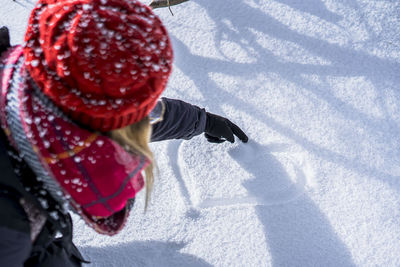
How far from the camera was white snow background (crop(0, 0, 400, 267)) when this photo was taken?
3.50 feet

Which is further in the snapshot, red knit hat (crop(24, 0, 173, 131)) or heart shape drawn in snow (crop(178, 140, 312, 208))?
heart shape drawn in snow (crop(178, 140, 312, 208))

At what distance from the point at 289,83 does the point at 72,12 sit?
0.91 metres

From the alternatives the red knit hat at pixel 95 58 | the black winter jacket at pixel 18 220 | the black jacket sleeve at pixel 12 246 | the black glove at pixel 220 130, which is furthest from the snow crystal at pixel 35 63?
the black glove at pixel 220 130

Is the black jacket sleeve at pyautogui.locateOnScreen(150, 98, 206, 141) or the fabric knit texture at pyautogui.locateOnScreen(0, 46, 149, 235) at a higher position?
the fabric knit texture at pyautogui.locateOnScreen(0, 46, 149, 235)

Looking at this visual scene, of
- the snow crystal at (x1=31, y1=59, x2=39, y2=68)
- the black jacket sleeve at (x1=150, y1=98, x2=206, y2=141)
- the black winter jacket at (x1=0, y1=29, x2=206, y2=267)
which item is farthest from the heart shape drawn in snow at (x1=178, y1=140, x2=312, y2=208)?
the snow crystal at (x1=31, y1=59, x2=39, y2=68)

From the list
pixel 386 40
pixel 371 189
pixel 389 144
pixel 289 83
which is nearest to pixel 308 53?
pixel 289 83

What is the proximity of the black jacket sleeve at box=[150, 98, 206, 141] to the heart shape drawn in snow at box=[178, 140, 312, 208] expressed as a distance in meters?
0.21

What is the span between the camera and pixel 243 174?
1161mm

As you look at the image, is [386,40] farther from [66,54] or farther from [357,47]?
[66,54]

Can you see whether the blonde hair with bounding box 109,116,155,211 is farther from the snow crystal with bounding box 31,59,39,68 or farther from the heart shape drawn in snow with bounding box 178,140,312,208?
the heart shape drawn in snow with bounding box 178,140,312,208

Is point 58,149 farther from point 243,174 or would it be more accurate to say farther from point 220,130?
point 243,174

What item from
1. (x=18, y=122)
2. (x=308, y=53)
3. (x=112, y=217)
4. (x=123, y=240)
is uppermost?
(x=18, y=122)

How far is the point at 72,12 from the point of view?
51 cm

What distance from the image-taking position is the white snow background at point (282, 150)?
107 centimetres
